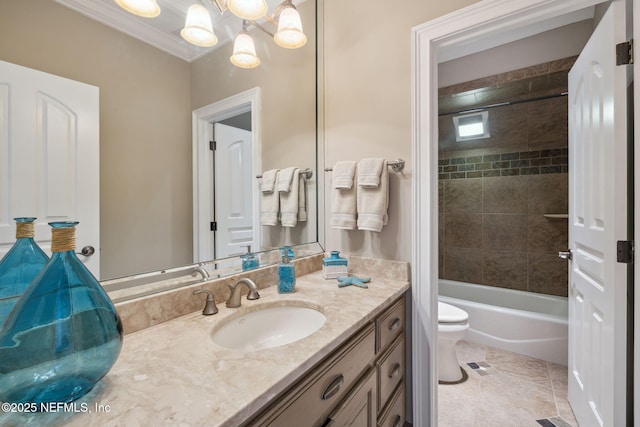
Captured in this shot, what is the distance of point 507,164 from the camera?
9.16 ft

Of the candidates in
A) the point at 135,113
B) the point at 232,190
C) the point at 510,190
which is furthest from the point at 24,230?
the point at 510,190

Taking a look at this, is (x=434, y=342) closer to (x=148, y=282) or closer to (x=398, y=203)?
(x=398, y=203)

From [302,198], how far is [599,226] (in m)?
1.41

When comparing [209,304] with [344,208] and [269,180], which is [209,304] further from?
[344,208]

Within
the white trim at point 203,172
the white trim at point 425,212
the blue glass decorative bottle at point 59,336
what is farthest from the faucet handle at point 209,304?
the white trim at point 425,212

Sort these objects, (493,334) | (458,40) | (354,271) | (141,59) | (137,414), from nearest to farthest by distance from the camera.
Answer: (137,414)
(141,59)
(458,40)
(354,271)
(493,334)

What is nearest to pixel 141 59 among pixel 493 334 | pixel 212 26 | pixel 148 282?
pixel 212 26

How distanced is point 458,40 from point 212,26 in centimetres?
107

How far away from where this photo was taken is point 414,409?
52.6 inches

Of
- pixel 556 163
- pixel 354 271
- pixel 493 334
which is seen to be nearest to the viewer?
pixel 354 271

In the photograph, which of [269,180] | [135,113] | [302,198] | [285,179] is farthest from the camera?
[302,198]

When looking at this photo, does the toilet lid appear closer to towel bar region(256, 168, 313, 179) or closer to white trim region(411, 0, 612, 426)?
white trim region(411, 0, 612, 426)

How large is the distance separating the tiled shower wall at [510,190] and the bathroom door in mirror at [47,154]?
8.91 ft

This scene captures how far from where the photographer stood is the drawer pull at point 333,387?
2.41 ft
